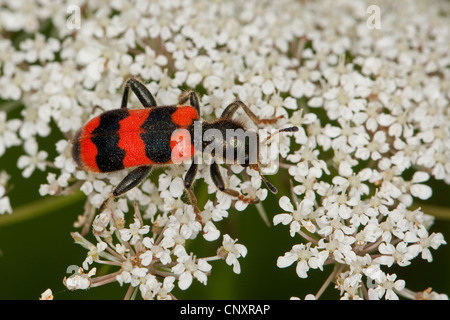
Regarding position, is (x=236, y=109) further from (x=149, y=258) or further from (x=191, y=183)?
(x=149, y=258)

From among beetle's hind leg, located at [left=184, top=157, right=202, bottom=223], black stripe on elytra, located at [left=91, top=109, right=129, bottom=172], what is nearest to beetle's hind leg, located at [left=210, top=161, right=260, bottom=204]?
beetle's hind leg, located at [left=184, top=157, right=202, bottom=223]

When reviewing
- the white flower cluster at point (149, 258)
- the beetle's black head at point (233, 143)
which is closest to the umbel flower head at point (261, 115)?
the white flower cluster at point (149, 258)

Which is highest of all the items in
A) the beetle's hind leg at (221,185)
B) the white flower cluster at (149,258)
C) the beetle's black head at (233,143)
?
the beetle's black head at (233,143)

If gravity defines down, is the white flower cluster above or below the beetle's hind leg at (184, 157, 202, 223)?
below

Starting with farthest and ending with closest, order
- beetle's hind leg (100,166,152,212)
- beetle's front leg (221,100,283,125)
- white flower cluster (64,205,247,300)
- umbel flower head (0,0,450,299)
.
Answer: beetle's front leg (221,100,283,125) → beetle's hind leg (100,166,152,212) → umbel flower head (0,0,450,299) → white flower cluster (64,205,247,300)

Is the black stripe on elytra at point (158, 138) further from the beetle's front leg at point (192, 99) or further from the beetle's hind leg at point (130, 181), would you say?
the beetle's front leg at point (192, 99)

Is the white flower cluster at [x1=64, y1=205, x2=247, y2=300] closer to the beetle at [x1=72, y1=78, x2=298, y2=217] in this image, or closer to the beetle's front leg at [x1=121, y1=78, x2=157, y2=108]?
the beetle at [x1=72, y1=78, x2=298, y2=217]

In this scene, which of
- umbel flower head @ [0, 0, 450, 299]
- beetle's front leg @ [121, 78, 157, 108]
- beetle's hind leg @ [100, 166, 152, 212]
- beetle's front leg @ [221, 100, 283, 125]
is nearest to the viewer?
umbel flower head @ [0, 0, 450, 299]
